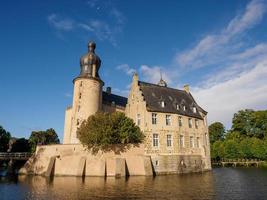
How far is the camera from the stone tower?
44250mm

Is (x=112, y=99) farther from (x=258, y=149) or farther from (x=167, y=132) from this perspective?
(x=258, y=149)

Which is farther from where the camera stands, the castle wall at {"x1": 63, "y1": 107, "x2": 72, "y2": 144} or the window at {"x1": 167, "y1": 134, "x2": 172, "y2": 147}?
the castle wall at {"x1": 63, "y1": 107, "x2": 72, "y2": 144}

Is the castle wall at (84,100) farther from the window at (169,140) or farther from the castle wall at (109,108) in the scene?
the window at (169,140)

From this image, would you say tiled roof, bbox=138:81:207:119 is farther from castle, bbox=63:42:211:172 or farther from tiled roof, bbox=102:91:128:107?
tiled roof, bbox=102:91:128:107

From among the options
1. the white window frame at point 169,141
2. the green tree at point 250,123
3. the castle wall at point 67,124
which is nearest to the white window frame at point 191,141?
the white window frame at point 169,141

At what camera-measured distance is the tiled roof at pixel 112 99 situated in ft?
178

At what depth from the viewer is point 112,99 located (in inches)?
2231

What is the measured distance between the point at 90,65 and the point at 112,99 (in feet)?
39.2

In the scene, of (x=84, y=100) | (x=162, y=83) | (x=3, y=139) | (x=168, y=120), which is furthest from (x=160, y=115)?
(x=3, y=139)

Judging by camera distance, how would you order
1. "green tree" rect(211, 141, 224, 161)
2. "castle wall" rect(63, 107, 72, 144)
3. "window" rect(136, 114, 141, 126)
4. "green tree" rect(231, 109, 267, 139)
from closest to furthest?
"window" rect(136, 114, 141, 126) < "castle wall" rect(63, 107, 72, 144) < "green tree" rect(231, 109, 267, 139) < "green tree" rect(211, 141, 224, 161)

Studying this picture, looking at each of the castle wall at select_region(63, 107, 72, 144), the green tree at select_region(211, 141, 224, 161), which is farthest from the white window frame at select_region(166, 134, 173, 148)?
the green tree at select_region(211, 141, 224, 161)

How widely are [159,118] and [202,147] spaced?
976cm

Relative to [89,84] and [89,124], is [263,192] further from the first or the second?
[89,84]

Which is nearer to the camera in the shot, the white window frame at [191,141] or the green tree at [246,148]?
the white window frame at [191,141]
